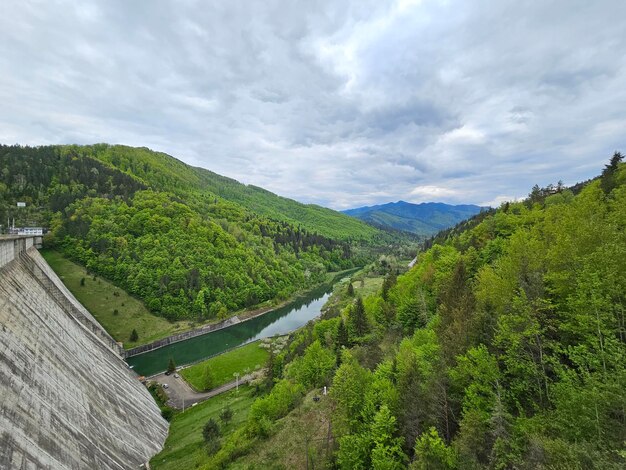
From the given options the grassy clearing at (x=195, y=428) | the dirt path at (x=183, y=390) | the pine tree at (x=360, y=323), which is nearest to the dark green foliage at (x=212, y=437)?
the grassy clearing at (x=195, y=428)

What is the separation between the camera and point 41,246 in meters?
112

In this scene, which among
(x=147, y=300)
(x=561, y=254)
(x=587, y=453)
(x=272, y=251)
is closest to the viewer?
(x=587, y=453)

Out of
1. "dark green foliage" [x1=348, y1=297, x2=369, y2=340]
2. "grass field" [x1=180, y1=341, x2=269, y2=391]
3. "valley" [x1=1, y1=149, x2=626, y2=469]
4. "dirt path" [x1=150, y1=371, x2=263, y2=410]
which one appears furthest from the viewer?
"grass field" [x1=180, y1=341, x2=269, y2=391]

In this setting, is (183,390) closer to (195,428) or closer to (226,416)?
(195,428)

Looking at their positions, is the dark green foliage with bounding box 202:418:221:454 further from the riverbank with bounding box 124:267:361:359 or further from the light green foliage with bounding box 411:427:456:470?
the riverbank with bounding box 124:267:361:359

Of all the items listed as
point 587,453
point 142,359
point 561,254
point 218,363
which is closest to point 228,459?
point 587,453

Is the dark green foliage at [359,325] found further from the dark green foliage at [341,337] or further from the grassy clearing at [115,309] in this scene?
the grassy clearing at [115,309]

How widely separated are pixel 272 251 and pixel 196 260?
158 ft

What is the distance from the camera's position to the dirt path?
54.8 metres

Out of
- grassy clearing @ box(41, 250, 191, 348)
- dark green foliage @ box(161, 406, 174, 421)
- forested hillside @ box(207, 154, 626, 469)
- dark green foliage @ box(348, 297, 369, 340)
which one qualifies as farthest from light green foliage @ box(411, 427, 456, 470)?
grassy clearing @ box(41, 250, 191, 348)

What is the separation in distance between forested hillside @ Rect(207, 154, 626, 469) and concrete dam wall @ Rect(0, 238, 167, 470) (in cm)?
1022

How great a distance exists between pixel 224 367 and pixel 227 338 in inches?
901

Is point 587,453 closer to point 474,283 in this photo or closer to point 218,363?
point 474,283

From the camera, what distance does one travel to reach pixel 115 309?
302ft
